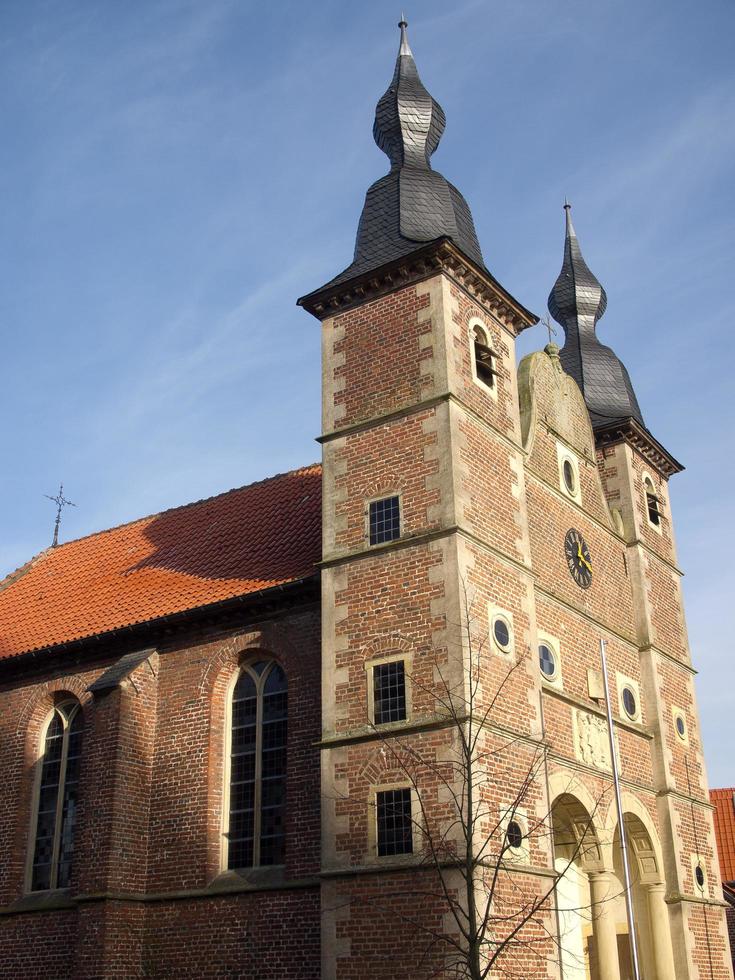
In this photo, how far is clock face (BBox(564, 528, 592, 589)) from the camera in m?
22.3

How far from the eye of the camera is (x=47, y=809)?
22656 millimetres

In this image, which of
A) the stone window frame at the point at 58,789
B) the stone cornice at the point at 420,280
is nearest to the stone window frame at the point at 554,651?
the stone cornice at the point at 420,280

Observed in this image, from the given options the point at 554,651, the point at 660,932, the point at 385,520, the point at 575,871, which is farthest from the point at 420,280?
the point at 660,932

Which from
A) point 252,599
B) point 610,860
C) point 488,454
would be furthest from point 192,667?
point 610,860

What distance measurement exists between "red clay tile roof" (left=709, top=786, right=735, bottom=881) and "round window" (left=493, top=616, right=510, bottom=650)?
2024 cm

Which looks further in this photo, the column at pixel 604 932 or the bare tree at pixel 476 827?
the column at pixel 604 932

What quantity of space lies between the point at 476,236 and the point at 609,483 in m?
6.59

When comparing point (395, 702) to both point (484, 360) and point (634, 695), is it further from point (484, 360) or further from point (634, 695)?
point (634, 695)

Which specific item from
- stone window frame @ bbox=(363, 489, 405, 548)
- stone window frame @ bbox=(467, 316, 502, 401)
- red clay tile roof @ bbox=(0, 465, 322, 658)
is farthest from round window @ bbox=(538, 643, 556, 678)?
stone window frame @ bbox=(467, 316, 502, 401)

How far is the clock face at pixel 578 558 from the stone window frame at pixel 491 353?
339cm

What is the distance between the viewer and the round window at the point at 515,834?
56.1 feet

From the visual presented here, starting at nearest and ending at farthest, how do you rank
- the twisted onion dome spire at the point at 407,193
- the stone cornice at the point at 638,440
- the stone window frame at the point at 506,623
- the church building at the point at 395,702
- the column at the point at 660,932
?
1. the church building at the point at 395,702
2. the stone window frame at the point at 506,623
3. the column at the point at 660,932
4. the twisted onion dome spire at the point at 407,193
5. the stone cornice at the point at 638,440

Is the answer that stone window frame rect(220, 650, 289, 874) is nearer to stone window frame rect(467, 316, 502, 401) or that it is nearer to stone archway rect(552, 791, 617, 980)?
stone archway rect(552, 791, 617, 980)

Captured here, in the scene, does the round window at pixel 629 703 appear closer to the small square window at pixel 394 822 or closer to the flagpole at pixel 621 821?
the flagpole at pixel 621 821
